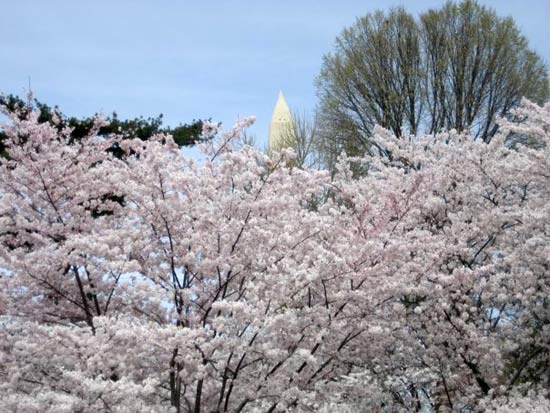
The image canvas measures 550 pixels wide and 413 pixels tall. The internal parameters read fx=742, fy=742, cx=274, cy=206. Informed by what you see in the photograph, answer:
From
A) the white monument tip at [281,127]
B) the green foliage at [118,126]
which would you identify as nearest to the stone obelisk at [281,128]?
the white monument tip at [281,127]

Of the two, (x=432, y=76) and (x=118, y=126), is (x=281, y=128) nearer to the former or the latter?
(x=432, y=76)

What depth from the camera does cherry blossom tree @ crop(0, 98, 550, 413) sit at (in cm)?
729

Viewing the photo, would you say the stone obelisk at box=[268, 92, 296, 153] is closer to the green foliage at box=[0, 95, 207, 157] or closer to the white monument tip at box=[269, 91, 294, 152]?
the white monument tip at box=[269, 91, 294, 152]

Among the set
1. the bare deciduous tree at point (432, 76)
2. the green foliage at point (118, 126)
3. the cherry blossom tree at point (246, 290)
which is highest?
the bare deciduous tree at point (432, 76)

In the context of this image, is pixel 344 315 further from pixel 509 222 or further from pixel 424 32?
pixel 424 32

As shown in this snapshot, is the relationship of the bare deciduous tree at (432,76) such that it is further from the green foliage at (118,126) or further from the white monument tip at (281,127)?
the green foliage at (118,126)

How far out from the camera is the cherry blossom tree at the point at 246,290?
23.9 feet

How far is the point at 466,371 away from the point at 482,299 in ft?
3.27

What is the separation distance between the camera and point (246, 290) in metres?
7.73

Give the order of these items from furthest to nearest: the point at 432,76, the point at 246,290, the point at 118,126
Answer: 1. the point at 432,76
2. the point at 118,126
3. the point at 246,290

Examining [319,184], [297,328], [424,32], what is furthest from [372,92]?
[297,328]

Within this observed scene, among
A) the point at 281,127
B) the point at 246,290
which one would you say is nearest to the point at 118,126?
the point at 246,290

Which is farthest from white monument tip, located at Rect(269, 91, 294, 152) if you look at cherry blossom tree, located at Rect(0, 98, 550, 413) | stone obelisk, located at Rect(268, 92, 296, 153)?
cherry blossom tree, located at Rect(0, 98, 550, 413)

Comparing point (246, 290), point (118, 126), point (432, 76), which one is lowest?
point (246, 290)
